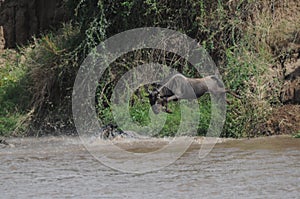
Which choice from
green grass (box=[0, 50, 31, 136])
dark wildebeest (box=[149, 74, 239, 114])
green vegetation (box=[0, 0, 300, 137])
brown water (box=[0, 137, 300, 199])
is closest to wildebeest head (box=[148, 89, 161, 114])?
dark wildebeest (box=[149, 74, 239, 114])

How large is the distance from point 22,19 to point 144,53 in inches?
154

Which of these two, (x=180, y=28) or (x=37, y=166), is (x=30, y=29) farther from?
(x=37, y=166)

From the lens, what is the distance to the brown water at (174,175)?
21.9 ft

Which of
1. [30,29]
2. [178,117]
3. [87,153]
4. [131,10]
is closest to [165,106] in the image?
[178,117]

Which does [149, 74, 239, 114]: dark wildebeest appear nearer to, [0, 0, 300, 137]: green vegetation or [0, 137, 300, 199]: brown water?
[0, 0, 300, 137]: green vegetation

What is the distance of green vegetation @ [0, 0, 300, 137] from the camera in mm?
10625

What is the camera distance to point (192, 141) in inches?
383

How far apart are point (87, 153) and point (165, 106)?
140cm

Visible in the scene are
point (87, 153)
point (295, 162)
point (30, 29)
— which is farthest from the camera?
point (30, 29)

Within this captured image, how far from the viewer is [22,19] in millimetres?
14344

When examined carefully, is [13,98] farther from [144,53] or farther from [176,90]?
[176,90]

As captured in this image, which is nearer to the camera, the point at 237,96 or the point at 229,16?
the point at 237,96

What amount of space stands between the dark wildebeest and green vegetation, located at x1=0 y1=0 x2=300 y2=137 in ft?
1.51

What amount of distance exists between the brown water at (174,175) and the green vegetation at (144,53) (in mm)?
1429
